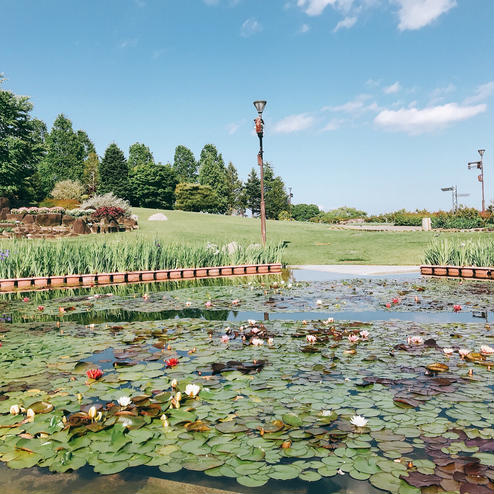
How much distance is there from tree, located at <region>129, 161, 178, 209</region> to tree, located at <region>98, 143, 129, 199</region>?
74.9 inches

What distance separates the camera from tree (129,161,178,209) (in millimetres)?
60156

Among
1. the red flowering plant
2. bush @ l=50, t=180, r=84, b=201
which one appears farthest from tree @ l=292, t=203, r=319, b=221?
the red flowering plant

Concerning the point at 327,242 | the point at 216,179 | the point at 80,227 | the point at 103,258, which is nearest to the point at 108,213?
the point at 80,227

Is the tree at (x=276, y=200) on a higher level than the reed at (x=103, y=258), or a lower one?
higher

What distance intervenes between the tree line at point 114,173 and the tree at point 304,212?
6084mm

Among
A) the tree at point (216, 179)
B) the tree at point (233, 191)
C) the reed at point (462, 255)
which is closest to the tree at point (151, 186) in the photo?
the tree at point (216, 179)

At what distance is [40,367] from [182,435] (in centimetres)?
217

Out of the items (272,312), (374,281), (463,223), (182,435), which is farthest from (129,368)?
(463,223)

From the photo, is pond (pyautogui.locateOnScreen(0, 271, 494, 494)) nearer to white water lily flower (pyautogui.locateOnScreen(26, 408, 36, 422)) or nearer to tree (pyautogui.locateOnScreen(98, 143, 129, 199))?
white water lily flower (pyautogui.locateOnScreen(26, 408, 36, 422))

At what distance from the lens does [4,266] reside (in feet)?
34.4

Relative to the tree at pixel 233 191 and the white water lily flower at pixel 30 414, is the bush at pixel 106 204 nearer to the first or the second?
the white water lily flower at pixel 30 414

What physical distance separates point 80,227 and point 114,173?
3678cm

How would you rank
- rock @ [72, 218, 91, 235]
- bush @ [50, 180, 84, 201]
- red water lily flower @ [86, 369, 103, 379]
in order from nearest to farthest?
red water lily flower @ [86, 369, 103, 379], rock @ [72, 218, 91, 235], bush @ [50, 180, 84, 201]

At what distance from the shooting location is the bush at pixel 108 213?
24.9 metres
